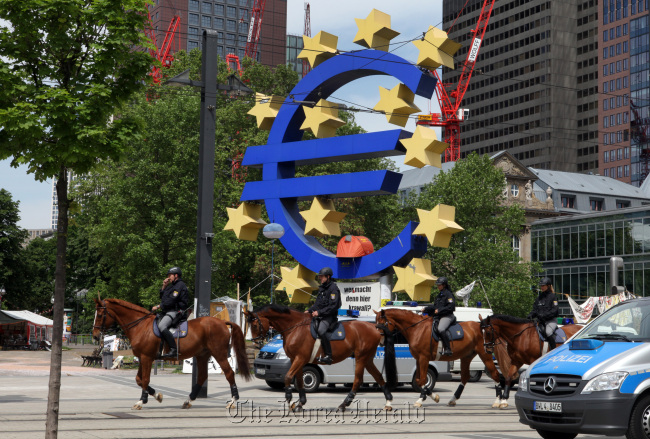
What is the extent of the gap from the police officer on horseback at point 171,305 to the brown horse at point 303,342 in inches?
58.1

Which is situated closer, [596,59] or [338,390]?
[338,390]

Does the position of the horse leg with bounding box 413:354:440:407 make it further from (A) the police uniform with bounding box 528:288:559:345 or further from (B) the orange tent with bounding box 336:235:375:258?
(B) the orange tent with bounding box 336:235:375:258

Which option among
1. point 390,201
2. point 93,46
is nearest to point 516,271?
point 390,201

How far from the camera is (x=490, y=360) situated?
20.1 m

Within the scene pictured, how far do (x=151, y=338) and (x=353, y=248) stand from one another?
37.9 ft

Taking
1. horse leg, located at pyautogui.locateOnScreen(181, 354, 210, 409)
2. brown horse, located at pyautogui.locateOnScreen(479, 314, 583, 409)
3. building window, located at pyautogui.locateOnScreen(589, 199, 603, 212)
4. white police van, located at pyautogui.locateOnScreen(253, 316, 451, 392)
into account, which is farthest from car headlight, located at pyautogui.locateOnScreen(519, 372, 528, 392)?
building window, located at pyautogui.locateOnScreen(589, 199, 603, 212)

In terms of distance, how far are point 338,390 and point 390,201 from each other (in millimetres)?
33673

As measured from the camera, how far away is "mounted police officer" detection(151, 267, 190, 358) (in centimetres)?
1759

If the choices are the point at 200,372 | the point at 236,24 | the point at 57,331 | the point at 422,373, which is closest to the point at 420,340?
the point at 422,373

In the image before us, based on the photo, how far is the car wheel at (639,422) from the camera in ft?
35.5

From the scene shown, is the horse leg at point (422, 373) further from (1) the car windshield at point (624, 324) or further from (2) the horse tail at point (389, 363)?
(1) the car windshield at point (624, 324)

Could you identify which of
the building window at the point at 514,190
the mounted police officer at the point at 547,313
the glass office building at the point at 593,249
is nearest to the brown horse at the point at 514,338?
the mounted police officer at the point at 547,313

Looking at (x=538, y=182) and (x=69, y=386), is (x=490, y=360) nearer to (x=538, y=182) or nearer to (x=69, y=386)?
(x=69, y=386)

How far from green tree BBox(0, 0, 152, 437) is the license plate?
20.4ft
